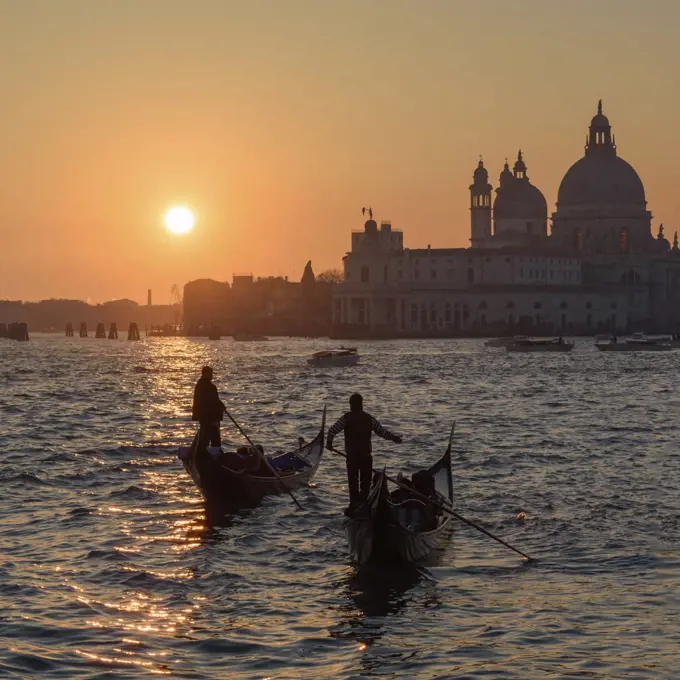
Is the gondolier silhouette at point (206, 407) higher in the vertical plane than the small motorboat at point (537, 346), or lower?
lower

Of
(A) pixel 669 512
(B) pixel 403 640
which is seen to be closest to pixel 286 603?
(B) pixel 403 640

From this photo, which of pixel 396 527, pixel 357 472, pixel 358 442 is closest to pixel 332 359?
pixel 357 472

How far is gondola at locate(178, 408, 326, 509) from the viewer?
2298cm

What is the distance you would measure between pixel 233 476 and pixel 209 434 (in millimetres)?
872


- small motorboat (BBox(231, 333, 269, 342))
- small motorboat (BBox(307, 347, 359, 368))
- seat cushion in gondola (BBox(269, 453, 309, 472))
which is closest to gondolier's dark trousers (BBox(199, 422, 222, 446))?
seat cushion in gondola (BBox(269, 453, 309, 472))

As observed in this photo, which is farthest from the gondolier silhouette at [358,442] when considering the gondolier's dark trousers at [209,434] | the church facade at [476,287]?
the church facade at [476,287]

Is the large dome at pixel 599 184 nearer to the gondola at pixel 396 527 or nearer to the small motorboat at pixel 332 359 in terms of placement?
the small motorboat at pixel 332 359

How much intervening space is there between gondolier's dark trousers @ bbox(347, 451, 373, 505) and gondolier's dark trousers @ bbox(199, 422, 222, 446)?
389 cm

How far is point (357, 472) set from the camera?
1966 centimetres

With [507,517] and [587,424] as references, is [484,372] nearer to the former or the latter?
[587,424]

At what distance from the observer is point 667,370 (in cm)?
8938

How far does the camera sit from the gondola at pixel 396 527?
17.5 meters

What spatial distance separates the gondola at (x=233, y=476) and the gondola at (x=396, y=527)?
4.22 metres

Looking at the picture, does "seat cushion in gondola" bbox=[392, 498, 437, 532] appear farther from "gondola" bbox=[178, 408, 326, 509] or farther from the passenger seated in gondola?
"gondola" bbox=[178, 408, 326, 509]
